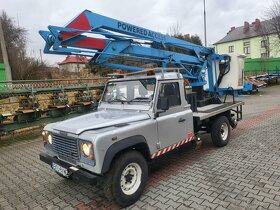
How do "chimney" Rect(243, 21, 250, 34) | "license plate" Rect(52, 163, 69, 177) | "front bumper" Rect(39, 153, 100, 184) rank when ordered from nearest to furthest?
"front bumper" Rect(39, 153, 100, 184) < "license plate" Rect(52, 163, 69, 177) < "chimney" Rect(243, 21, 250, 34)

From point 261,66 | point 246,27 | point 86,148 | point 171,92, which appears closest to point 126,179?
point 86,148


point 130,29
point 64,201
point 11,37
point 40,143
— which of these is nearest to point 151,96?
point 130,29

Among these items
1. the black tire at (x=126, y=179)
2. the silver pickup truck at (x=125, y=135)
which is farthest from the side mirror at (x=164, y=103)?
the black tire at (x=126, y=179)

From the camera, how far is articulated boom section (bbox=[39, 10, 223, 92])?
4226 mm

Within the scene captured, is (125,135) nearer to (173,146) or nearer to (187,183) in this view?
(173,146)

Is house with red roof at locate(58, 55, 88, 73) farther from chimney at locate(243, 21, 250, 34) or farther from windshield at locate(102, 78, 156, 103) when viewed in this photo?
chimney at locate(243, 21, 250, 34)

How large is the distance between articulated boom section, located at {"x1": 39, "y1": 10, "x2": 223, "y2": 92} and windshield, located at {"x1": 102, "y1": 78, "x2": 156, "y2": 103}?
0.61m

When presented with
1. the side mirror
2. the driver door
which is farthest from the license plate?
the side mirror

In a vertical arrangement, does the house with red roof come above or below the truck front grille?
above

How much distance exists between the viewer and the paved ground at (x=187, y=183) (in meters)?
3.74

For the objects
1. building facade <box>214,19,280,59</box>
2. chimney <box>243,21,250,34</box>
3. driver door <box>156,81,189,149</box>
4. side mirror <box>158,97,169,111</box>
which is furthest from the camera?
chimney <box>243,21,250,34</box>

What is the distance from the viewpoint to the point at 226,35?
58.1 m

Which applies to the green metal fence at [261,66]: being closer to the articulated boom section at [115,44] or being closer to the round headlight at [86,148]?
the articulated boom section at [115,44]

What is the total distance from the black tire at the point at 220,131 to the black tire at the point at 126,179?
2.97 metres
